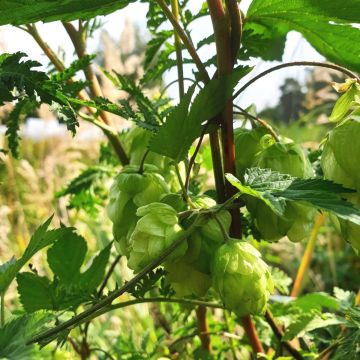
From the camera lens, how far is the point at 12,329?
44 centimetres

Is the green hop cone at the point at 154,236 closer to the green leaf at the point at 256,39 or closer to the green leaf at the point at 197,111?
the green leaf at the point at 197,111

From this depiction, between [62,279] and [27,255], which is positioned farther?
[62,279]

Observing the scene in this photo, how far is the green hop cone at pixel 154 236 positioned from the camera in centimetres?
50

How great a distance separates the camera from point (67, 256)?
714 mm

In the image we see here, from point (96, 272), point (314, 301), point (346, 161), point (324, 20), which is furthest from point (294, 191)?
point (314, 301)

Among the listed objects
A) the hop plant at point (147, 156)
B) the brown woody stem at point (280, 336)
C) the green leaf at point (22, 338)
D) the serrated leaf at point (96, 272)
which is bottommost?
the brown woody stem at point (280, 336)

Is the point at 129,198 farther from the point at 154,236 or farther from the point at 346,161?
the point at 346,161

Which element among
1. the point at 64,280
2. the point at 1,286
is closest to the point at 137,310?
the point at 64,280

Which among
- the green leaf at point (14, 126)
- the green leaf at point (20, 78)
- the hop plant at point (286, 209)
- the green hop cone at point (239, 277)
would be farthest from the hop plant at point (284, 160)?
the green leaf at point (14, 126)

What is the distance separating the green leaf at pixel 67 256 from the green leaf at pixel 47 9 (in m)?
0.28

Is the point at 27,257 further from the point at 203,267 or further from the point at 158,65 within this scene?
the point at 158,65

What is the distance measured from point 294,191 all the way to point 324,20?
198mm

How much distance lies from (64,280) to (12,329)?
283 millimetres

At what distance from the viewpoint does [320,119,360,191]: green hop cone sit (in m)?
0.49
